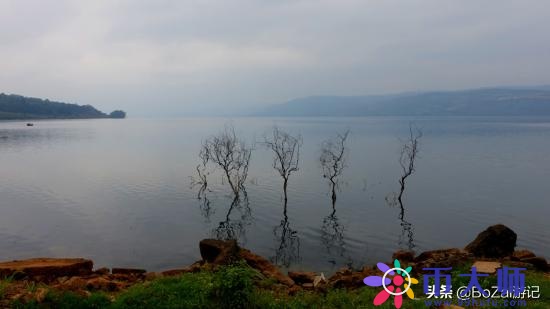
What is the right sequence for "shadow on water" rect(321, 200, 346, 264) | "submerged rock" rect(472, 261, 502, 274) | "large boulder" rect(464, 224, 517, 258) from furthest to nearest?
"shadow on water" rect(321, 200, 346, 264) < "large boulder" rect(464, 224, 517, 258) < "submerged rock" rect(472, 261, 502, 274)

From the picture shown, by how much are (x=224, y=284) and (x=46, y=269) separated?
33.4ft

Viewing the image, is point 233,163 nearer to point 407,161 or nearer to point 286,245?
point 407,161

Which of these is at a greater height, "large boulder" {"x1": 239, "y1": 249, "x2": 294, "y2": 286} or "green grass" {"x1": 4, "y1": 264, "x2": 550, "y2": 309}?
"green grass" {"x1": 4, "y1": 264, "x2": 550, "y2": 309}

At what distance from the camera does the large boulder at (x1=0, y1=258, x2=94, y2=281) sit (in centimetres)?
1623

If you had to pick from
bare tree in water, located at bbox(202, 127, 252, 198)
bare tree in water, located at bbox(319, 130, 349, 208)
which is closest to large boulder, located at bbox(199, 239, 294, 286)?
bare tree in water, located at bbox(319, 130, 349, 208)

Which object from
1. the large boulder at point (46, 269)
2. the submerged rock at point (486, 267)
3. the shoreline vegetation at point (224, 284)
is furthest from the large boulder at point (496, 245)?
the large boulder at point (46, 269)

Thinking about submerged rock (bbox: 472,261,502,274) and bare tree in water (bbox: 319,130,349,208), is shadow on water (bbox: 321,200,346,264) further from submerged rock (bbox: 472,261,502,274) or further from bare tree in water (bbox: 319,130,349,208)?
submerged rock (bbox: 472,261,502,274)

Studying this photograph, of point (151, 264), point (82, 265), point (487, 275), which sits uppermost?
point (487, 275)

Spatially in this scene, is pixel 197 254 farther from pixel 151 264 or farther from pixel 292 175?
pixel 292 175

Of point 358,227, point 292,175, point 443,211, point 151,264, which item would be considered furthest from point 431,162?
point 151,264

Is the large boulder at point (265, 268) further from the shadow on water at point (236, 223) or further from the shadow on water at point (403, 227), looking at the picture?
the shadow on water at point (403, 227)

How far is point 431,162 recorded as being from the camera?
237ft

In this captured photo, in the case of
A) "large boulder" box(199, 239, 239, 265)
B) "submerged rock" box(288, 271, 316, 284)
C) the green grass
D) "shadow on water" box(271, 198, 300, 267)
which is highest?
the green grass

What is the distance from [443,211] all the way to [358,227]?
35.1 ft
